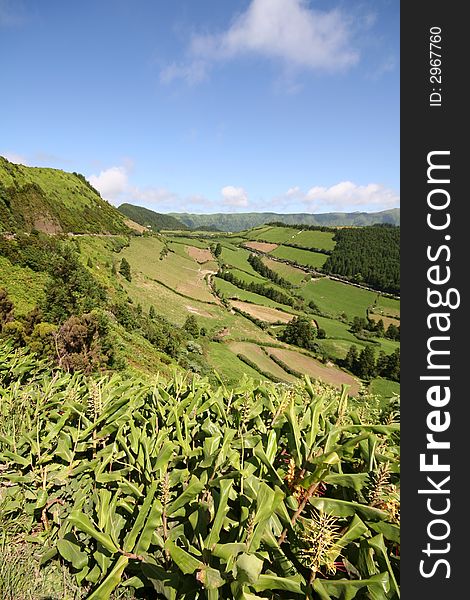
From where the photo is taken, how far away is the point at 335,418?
193cm

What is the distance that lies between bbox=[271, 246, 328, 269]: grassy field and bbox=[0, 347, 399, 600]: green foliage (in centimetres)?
9934

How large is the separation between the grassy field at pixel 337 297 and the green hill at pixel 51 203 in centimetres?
4802

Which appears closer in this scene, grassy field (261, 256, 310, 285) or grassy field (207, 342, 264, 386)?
grassy field (207, 342, 264, 386)

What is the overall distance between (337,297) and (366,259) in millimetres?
25012

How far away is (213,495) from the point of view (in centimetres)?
143

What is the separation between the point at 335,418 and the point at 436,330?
81 centimetres

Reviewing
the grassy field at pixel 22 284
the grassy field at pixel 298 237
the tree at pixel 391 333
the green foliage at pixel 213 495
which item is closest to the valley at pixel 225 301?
the grassy field at pixel 22 284

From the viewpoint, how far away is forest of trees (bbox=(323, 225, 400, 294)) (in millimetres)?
92188

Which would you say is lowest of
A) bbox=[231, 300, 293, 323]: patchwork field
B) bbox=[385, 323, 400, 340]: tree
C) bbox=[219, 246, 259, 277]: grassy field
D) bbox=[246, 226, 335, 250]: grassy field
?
bbox=[385, 323, 400, 340]: tree

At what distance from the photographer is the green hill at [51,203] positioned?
163 feet

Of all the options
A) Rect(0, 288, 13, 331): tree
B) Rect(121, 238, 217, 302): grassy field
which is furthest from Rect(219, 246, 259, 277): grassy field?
Rect(0, 288, 13, 331): tree

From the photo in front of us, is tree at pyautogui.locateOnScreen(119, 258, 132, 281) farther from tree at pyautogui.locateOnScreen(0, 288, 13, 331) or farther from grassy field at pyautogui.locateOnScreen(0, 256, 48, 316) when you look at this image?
tree at pyautogui.locateOnScreen(0, 288, 13, 331)

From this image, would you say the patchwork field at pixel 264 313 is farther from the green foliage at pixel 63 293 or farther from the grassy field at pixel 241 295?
the green foliage at pixel 63 293

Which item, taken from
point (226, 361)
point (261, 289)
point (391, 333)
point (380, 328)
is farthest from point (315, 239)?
point (226, 361)
